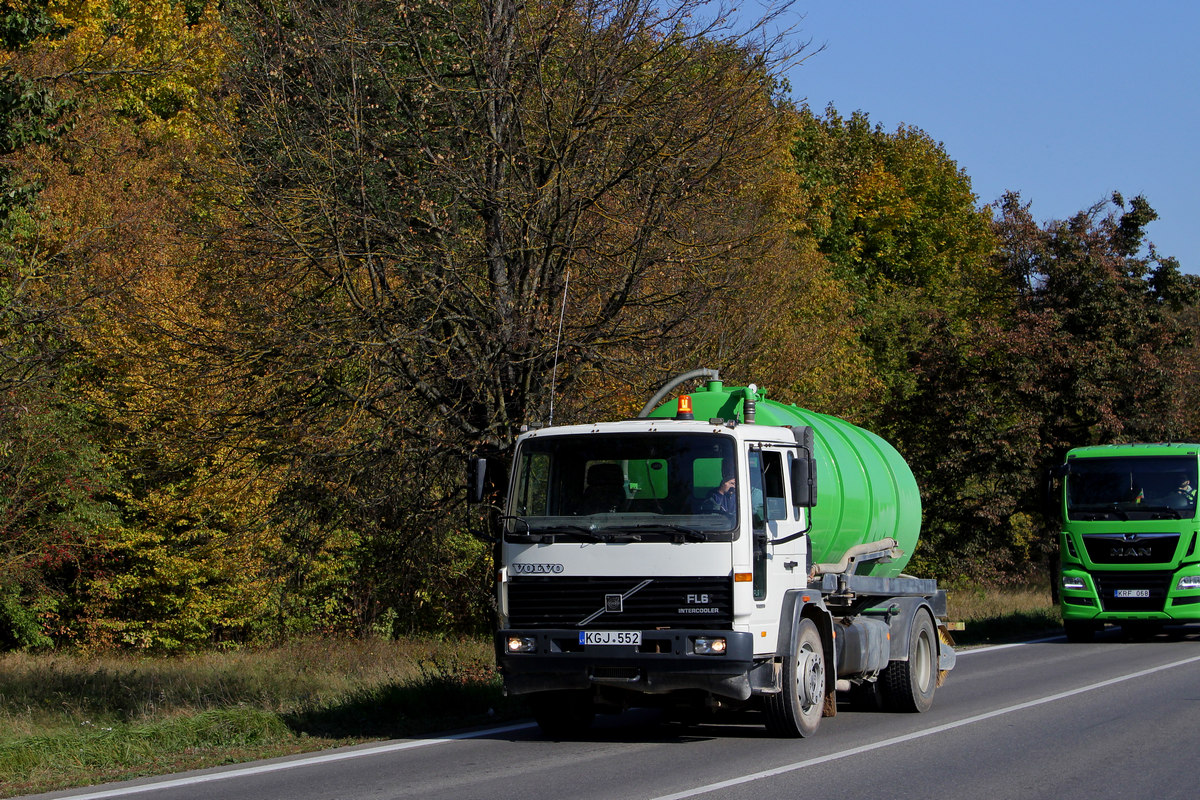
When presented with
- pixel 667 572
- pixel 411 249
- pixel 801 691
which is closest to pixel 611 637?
pixel 667 572

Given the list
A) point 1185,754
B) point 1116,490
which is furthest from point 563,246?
point 1116,490

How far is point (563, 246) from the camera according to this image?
46.7 ft

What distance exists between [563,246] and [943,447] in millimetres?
19652

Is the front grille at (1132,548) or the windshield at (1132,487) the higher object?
the windshield at (1132,487)

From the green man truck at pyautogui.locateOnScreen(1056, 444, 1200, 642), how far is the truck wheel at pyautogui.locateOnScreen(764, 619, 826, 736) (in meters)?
12.0

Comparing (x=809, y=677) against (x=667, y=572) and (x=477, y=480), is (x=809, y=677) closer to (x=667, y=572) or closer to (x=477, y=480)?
(x=667, y=572)

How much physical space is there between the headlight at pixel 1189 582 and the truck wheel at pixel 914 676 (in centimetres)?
925

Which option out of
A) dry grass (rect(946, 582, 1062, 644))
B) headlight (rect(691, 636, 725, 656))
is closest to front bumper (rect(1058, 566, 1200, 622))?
dry grass (rect(946, 582, 1062, 644))

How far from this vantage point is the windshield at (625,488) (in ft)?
32.6

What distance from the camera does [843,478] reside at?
40.3 feet

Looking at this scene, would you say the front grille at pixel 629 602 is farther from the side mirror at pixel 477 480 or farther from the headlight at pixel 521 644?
the side mirror at pixel 477 480

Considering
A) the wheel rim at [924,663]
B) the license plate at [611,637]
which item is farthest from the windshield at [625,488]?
the wheel rim at [924,663]

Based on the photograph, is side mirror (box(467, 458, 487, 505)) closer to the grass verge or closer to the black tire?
the grass verge

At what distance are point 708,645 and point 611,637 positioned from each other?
775mm
